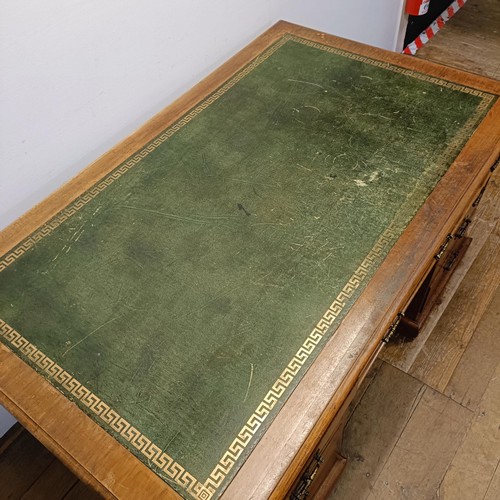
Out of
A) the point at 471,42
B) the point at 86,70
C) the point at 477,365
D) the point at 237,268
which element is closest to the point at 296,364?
the point at 237,268

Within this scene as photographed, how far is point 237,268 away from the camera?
3.11 feet

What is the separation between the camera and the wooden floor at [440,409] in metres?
1.40

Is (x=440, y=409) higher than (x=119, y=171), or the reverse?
(x=440, y=409)

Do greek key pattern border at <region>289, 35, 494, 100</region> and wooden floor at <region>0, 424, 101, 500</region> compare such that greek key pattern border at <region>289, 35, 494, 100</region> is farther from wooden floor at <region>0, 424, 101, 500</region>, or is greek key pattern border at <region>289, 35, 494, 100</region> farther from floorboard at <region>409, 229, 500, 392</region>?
wooden floor at <region>0, 424, 101, 500</region>

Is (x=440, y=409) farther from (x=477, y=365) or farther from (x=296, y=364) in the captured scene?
(x=296, y=364)

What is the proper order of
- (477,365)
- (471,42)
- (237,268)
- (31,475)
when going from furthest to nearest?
(471,42)
(477,365)
(31,475)
(237,268)

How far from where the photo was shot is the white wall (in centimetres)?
98

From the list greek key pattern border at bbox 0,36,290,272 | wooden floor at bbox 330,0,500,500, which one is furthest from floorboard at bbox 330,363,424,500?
greek key pattern border at bbox 0,36,290,272

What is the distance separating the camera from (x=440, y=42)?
292cm

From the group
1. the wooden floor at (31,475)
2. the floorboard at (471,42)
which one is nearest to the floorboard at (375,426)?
the wooden floor at (31,475)

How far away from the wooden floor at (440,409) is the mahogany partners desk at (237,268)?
6.6 inches

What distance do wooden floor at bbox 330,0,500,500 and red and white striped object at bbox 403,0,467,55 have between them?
1.40 m

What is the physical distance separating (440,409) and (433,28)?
231 cm

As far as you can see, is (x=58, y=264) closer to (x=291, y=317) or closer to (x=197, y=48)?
(x=291, y=317)
